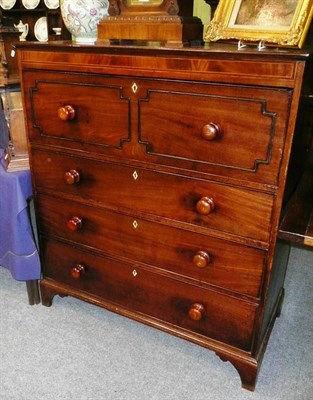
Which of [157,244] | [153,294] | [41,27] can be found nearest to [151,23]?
[157,244]

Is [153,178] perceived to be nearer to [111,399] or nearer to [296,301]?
[111,399]

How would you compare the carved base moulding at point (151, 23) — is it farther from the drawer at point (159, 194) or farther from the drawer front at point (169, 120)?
the drawer at point (159, 194)

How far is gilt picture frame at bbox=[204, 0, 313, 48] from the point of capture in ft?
3.54

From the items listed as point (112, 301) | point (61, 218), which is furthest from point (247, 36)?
point (112, 301)

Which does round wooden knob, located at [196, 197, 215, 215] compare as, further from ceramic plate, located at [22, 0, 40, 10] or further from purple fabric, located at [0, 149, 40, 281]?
ceramic plate, located at [22, 0, 40, 10]

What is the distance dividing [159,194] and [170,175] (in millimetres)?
83

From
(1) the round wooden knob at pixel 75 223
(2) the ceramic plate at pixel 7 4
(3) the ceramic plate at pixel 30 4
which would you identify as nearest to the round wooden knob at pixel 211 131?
(1) the round wooden knob at pixel 75 223

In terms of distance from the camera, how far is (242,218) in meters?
1.12

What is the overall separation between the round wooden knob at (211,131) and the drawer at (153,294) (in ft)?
1.74

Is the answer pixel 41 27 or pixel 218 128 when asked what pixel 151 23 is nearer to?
pixel 218 128

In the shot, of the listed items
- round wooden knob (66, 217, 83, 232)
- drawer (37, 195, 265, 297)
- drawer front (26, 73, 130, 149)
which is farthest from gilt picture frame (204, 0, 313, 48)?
round wooden knob (66, 217, 83, 232)

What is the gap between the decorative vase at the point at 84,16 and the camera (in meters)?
1.32

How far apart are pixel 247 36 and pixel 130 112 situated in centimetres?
42

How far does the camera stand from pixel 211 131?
1.04 meters
